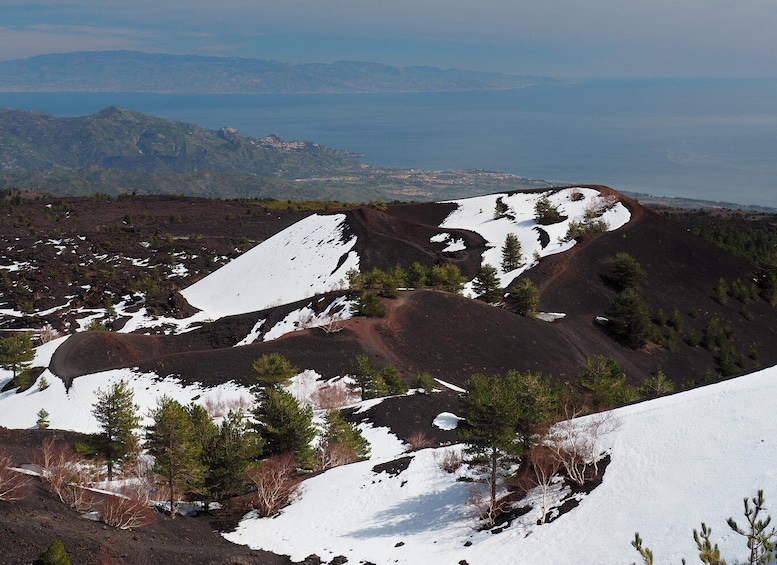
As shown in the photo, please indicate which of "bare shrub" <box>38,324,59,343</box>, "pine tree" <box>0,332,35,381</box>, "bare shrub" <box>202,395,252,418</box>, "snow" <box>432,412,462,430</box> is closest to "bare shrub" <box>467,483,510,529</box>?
"snow" <box>432,412,462,430</box>

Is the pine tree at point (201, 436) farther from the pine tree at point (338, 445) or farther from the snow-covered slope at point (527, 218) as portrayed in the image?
the snow-covered slope at point (527, 218)

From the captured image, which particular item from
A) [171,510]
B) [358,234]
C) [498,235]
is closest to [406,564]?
[171,510]

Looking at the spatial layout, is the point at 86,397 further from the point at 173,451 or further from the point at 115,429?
the point at 173,451

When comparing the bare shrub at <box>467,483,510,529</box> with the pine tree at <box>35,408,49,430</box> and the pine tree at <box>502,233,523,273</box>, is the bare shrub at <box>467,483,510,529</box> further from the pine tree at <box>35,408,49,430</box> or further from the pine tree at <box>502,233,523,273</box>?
the pine tree at <box>502,233,523,273</box>

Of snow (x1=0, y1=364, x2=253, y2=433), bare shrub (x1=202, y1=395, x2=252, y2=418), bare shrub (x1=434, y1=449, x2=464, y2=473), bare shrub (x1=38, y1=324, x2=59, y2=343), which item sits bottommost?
bare shrub (x1=38, y1=324, x2=59, y2=343)

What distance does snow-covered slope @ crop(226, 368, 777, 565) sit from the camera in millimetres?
15750

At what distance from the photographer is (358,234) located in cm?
6122

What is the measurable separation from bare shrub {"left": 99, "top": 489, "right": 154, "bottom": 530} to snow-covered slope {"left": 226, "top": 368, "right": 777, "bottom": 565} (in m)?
2.83

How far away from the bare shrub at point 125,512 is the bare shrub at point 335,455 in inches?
293

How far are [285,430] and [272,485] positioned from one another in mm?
2218

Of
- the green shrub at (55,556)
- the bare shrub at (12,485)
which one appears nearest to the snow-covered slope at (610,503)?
the green shrub at (55,556)

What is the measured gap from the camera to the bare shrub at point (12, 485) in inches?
690

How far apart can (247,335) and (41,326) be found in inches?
882

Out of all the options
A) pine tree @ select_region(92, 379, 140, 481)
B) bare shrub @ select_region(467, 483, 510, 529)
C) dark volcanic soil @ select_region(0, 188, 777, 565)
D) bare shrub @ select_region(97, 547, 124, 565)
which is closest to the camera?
bare shrub @ select_region(97, 547, 124, 565)
